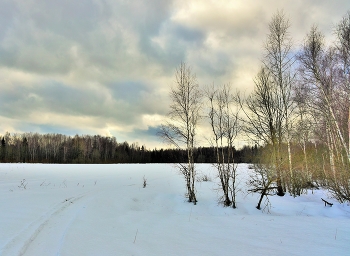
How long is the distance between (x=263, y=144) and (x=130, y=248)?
37.8 feet

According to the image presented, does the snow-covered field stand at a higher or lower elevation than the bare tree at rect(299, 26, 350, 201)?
lower

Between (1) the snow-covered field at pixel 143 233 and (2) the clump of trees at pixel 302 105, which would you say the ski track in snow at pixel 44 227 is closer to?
(1) the snow-covered field at pixel 143 233

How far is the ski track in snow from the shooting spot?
160 inches

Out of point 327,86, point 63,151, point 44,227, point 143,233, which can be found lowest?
point 143,233

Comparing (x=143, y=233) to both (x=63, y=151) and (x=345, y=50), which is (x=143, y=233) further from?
(x=63, y=151)

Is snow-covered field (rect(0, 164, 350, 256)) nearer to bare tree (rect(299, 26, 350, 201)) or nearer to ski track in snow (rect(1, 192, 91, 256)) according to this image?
ski track in snow (rect(1, 192, 91, 256))

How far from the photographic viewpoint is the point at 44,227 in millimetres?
5344

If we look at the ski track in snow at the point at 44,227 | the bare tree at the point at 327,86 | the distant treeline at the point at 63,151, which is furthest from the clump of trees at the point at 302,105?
the distant treeline at the point at 63,151

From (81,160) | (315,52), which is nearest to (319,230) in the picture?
(315,52)

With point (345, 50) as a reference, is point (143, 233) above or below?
below

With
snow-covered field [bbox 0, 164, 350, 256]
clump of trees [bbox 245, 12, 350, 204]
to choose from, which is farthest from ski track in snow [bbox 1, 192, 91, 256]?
clump of trees [bbox 245, 12, 350, 204]

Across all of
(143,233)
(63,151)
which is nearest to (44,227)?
(143,233)

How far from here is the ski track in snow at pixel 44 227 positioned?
4070 mm

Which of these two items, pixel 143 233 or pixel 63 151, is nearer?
pixel 143 233
